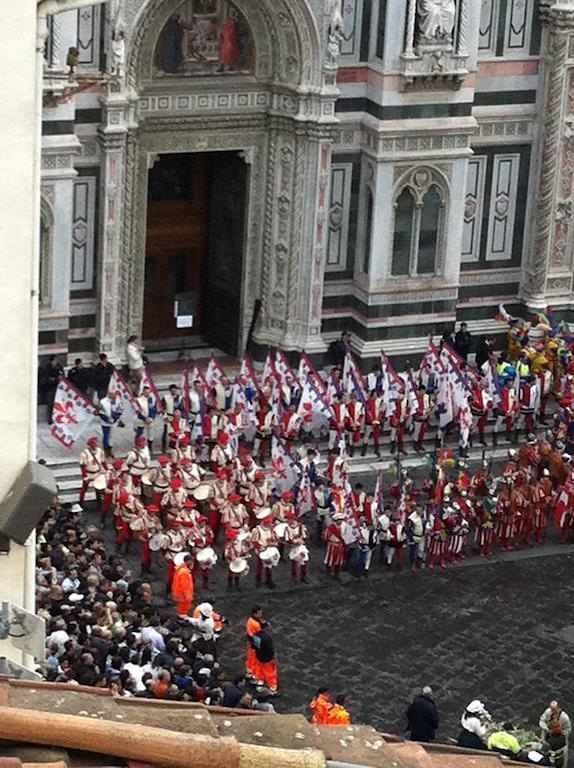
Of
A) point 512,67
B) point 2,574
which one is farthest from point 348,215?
point 2,574

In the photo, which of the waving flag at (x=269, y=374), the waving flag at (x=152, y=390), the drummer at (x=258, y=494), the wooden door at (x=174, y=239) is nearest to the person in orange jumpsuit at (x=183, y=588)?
the drummer at (x=258, y=494)

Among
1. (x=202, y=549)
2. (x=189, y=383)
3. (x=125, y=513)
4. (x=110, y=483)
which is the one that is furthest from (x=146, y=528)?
(x=189, y=383)

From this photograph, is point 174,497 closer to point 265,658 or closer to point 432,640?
point 265,658

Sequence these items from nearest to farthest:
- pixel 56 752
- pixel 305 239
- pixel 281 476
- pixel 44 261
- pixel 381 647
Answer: pixel 56 752
pixel 381 647
pixel 281 476
pixel 44 261
pixel 305 239

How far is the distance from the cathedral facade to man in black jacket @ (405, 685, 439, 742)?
13326mm

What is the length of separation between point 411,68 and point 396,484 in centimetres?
864

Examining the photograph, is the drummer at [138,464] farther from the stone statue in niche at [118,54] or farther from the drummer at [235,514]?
the stone statue in niche at [118,54]

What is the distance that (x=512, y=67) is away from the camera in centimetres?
4022

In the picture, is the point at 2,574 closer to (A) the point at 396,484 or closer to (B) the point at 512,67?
(A) the point at 396,484

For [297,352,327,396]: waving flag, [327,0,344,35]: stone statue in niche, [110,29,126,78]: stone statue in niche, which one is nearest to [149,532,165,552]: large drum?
[297,352,327,396]: waving flag

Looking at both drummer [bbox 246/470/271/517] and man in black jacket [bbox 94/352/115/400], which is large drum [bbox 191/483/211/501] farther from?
man in black jacket [bbox 94/352/115/400]

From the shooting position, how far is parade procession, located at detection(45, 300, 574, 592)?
102 feet

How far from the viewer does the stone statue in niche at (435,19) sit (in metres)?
37.5

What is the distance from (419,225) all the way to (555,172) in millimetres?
3554
